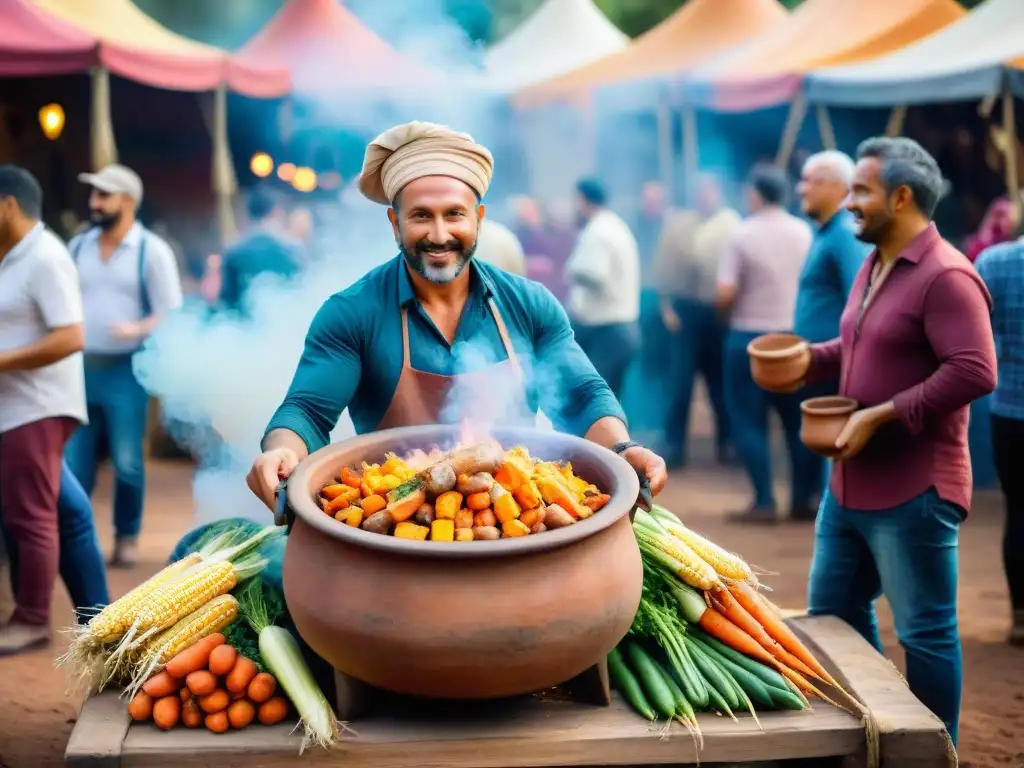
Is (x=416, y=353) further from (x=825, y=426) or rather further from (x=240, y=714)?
(x=825, y=426)

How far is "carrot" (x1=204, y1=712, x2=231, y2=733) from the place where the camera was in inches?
105

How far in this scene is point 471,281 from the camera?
3227 mm

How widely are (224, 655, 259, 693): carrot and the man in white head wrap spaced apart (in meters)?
0.53

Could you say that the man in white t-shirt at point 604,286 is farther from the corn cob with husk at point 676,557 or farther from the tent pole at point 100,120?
the corn cob with husk at point 676,557

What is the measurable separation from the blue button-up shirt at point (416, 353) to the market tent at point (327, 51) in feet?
28.0

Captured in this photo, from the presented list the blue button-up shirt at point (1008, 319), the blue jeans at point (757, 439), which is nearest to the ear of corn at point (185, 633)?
the blue button-up shirt at point (1008, 319)

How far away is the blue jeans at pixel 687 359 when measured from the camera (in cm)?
906

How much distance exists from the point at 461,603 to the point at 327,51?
11.1 metres

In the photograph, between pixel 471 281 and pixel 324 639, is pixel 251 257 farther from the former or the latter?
pixel 324 639

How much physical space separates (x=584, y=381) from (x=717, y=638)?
81cm

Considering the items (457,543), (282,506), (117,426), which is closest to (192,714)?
(282,506)

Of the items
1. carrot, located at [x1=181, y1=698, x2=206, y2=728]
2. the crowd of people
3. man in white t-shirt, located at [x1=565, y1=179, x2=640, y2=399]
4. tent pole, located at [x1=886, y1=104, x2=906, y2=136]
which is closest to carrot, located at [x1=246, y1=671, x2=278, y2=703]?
carrot, located at [x1=181, y1=698, x2=206, y2=728]

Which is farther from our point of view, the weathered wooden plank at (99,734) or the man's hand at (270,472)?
the man's hand at (270,472)

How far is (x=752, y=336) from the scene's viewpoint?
7.56m
